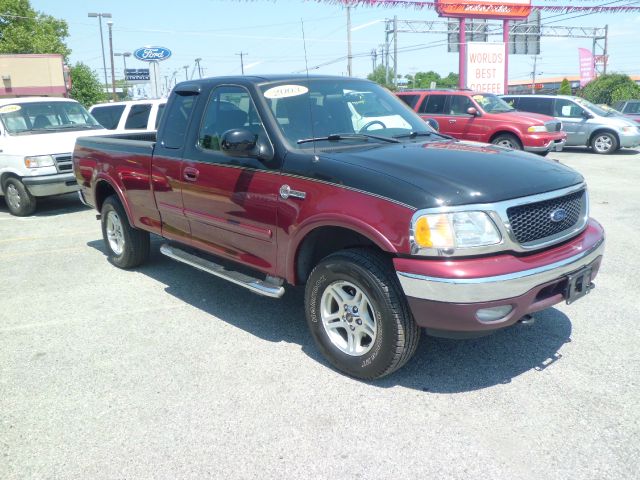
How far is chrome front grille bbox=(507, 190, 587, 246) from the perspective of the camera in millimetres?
3303

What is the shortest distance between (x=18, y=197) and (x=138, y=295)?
5390 mm

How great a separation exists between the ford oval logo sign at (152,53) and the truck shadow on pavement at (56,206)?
36.8 feet

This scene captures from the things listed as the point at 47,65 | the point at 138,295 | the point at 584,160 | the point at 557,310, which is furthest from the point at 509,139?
the point at 47,65

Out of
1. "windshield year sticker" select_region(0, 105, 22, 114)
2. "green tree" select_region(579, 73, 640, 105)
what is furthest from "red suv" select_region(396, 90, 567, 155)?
"green tree" select_region(579, 73, 640, 105)

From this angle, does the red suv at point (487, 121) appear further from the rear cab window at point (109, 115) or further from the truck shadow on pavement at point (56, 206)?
the truck shadow on pavement at point (56, 206)

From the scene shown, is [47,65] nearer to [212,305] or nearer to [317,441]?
[212,305]

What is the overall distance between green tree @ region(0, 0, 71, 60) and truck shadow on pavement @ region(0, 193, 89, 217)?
38.8 m

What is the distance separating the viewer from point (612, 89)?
1288 inches

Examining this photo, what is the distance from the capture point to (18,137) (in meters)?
9.69

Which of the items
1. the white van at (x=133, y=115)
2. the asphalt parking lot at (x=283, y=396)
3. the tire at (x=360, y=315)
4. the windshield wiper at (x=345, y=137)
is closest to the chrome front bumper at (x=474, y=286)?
the tire at (x=360, y=315)

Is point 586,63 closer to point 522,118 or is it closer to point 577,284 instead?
point 522,118

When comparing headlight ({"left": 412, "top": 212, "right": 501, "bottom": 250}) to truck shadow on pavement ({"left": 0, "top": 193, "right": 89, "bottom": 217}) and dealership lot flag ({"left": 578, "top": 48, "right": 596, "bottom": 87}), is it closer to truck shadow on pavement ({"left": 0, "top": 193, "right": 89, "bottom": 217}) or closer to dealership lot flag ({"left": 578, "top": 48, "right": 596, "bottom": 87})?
truck shadow on pavement ({"left": 0, "top": 193, "right": 89, "bottom": 217})

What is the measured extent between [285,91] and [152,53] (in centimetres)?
1930

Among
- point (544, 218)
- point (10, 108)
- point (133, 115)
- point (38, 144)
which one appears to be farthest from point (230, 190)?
point (133, 115)
